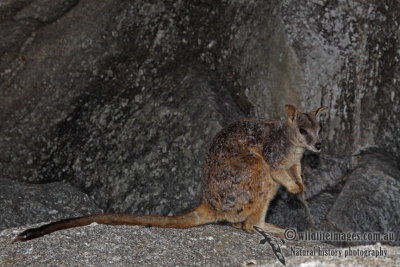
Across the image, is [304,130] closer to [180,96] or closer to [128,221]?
[128,221]

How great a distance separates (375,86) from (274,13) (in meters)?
1.65

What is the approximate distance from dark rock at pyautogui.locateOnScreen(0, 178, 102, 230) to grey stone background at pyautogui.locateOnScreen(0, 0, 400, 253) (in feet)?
0.07

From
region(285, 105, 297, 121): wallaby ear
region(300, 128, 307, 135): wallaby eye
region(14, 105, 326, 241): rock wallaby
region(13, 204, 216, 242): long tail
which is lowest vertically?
region(13, 204, 216, 242): long tail

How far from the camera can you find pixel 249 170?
6.87 m

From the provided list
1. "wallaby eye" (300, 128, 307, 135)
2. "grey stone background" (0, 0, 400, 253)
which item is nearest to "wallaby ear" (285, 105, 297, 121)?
"wallaby eye" (300, 128, 307, 135)

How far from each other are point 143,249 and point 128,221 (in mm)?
468

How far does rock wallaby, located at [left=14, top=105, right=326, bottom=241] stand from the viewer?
6871 mm

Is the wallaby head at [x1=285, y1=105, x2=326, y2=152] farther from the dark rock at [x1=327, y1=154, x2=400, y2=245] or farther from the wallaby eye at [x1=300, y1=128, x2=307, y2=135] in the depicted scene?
the dark rock at [x1=327, y1=154, x2=400, y2=245]

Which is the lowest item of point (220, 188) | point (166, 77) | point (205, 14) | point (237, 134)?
point (220, 188)

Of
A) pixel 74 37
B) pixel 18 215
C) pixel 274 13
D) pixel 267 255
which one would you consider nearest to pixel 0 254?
pixel 18 215

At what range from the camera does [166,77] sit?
906 cm

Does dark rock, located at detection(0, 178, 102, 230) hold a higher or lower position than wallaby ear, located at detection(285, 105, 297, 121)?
lower

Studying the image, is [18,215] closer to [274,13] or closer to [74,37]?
[74,37]

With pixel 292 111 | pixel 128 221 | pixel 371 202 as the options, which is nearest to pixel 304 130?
pixel 292 111
